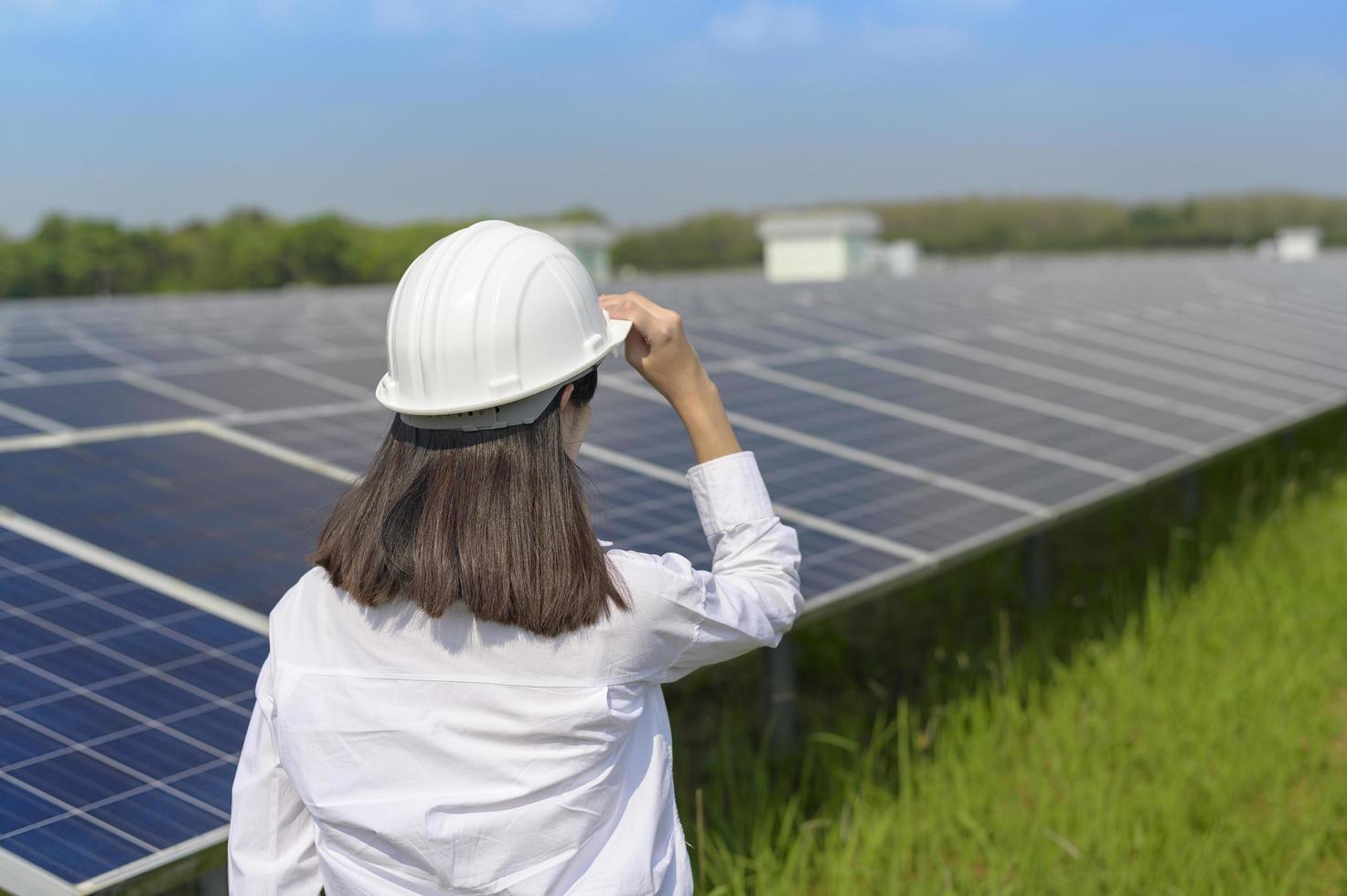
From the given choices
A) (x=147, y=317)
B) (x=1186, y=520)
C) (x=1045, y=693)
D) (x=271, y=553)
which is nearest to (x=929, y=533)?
(x=1045, y=693)

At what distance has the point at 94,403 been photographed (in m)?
6.04

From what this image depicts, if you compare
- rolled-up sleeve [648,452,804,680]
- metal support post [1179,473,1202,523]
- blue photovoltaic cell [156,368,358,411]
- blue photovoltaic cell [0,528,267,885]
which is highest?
rolled-up sleeve [648,452,804,680]

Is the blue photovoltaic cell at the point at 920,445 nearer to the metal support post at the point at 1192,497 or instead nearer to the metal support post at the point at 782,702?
the metal support post at the point at 782,702

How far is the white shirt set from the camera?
2062 mm

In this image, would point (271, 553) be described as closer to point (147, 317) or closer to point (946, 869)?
point (946, 869)

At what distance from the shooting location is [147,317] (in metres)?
12.4

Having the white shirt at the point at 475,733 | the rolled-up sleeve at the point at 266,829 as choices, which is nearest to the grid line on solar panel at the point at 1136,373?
the white shirt at the point at 475,733

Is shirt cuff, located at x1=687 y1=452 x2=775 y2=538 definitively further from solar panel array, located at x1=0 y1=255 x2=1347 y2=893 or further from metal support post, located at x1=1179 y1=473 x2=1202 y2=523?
A: metal support post, located at x1=1179 y1=473 x2=1202 y2=523

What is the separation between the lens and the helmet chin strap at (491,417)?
6.97 ft

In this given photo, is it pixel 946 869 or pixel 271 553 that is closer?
pixel 271 553

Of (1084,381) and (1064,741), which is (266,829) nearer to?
(1064,741)

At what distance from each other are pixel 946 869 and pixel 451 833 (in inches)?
120

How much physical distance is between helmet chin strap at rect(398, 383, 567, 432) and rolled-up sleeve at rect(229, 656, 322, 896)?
1.75 ft

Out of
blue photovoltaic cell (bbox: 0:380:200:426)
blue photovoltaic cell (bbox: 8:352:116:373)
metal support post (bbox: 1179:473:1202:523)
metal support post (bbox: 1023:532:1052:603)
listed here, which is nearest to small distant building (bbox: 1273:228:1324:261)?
metal support post (bbox: 1179:473:1202:523)
